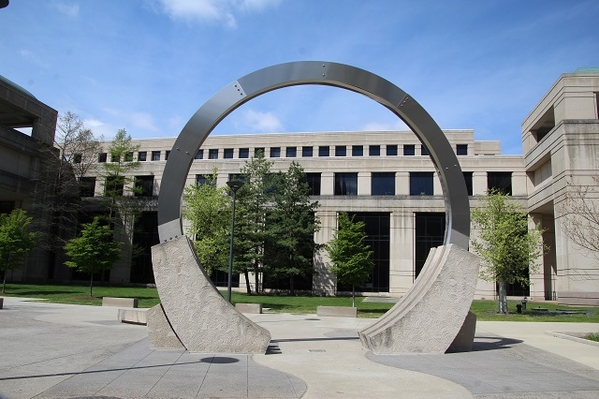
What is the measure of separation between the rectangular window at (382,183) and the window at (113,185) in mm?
24654

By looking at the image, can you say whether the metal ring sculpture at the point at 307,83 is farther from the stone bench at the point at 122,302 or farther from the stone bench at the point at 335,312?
the stone bench at the point at 122,302

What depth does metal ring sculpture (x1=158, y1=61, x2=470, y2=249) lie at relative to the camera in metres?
10.2

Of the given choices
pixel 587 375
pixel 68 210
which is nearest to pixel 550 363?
pixel 587 375

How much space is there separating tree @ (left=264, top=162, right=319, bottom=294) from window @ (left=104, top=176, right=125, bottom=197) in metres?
15.6

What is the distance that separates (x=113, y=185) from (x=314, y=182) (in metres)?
20.4

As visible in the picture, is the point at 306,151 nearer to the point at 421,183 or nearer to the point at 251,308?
the point at 421,183

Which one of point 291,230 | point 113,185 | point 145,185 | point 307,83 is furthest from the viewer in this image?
point 145,185

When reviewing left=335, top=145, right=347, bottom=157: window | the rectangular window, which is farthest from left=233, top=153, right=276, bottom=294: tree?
the rectangular window

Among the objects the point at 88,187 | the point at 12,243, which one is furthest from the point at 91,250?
the point at 88,187

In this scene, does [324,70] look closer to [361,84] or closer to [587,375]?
[361,84]

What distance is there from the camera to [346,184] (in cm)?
4666

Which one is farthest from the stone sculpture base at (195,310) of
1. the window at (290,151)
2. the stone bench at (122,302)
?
the window at (290,151)

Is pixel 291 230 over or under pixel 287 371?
over

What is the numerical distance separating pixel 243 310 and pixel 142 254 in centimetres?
2660
